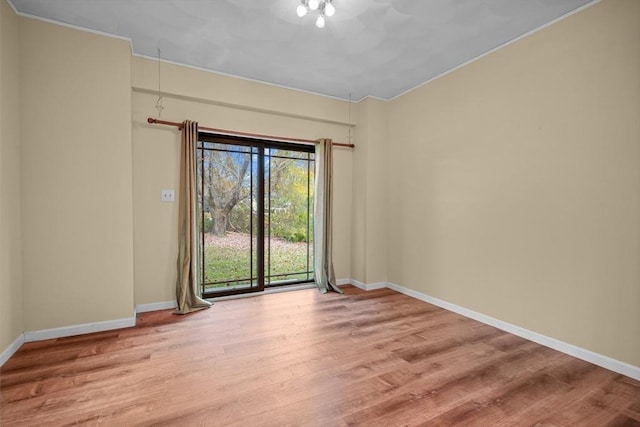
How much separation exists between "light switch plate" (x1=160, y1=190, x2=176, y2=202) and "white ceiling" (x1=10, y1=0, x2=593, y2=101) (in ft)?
4.86

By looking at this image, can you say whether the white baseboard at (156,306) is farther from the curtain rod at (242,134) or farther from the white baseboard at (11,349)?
the curtain rod at (242,134)

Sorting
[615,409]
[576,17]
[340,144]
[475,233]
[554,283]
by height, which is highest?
[576,17]

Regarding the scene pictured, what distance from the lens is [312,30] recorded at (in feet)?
8.86

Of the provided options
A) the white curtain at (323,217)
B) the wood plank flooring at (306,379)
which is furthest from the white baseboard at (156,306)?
the white curtain at (323,217)

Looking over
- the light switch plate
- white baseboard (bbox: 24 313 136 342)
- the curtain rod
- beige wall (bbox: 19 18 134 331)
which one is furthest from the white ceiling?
white baseboard (bbox: 24 313 136 342)

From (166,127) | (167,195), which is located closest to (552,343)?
Answer: (167,195)

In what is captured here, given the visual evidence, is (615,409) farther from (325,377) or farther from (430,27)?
(430,27)

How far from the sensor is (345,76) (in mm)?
3602

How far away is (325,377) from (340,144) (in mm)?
3227

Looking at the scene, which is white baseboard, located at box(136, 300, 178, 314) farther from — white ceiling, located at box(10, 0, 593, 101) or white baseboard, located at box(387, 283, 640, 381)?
white baseboard, located at box(387, 283, 640, 381)

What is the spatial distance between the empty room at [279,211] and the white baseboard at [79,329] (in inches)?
0.7

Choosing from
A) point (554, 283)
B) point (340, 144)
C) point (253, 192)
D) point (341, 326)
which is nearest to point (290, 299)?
point (341, 326)

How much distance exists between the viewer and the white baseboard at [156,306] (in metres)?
3.27

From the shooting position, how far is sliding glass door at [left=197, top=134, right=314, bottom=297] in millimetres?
3703
